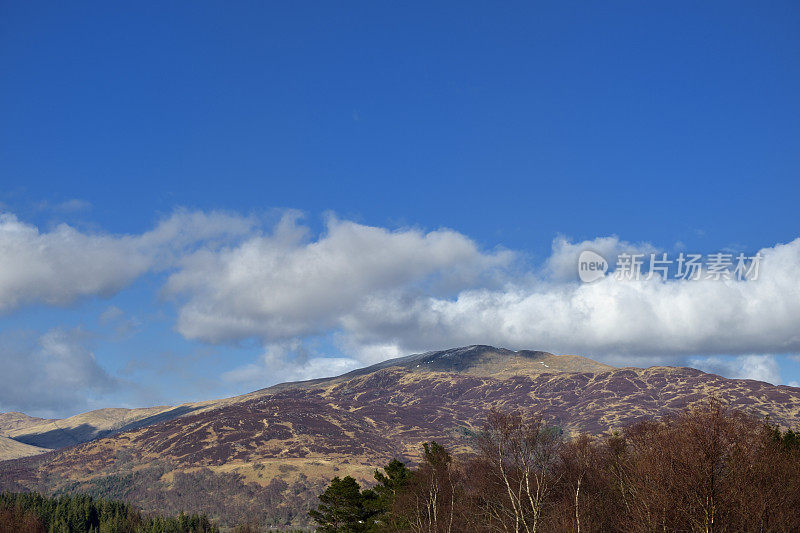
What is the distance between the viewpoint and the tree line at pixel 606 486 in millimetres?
31484

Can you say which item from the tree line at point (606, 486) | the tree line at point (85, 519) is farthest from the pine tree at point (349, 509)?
the tree line at point (85, 519)

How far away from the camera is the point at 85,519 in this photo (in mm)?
186250

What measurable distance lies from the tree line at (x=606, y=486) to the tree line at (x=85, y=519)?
117 meters

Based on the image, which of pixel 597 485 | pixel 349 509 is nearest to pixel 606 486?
pixel 597 485

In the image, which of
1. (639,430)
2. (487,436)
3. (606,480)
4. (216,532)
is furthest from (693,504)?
(216,532)

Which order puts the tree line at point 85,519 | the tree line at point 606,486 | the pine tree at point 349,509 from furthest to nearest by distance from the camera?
the tree line at point 85,519
the pine tree at point 349,509
the tree line at point 606,486

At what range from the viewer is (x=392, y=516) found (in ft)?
242

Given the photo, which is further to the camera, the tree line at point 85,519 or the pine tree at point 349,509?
the tree line at point 85,519

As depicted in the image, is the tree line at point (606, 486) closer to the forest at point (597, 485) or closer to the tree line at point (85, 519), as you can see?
the forest at point (597, 485)

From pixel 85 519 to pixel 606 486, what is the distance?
562ft

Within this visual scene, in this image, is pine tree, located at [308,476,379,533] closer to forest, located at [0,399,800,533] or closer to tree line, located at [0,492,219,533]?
forest, located at [0,399,800,533]

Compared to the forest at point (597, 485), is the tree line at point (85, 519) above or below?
below

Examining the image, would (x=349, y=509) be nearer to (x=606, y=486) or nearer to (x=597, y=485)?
(x=597, y=485)

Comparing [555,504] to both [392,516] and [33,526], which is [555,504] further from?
[33,526]
